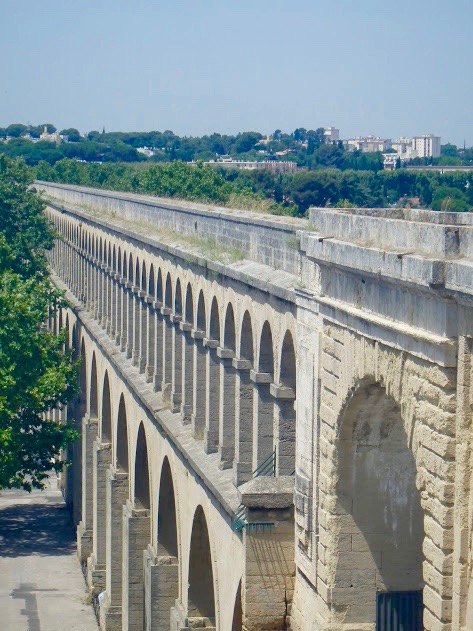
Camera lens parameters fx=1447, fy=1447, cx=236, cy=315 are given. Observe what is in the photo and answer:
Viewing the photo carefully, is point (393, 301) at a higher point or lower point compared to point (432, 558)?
higher

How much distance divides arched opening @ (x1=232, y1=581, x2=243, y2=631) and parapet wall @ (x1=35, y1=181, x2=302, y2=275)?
13.8 feet

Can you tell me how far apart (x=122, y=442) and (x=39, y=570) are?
5922 millimetres

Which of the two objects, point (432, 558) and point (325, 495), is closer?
point (432, 558)

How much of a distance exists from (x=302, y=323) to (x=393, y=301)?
3187 mm

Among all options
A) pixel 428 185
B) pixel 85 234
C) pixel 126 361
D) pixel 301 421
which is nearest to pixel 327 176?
pixel 428 185

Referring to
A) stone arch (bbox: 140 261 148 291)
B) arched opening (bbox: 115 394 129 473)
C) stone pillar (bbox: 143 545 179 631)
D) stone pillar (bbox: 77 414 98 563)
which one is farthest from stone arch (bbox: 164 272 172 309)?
stone pillar (bbox: 77 414 98 563)

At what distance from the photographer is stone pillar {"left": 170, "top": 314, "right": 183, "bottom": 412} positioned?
25469 millimetres

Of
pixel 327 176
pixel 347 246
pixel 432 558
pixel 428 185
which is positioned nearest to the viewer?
pixel 432 558

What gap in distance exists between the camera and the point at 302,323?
14195 millimetres

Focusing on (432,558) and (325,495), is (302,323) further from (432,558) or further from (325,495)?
(432,558)

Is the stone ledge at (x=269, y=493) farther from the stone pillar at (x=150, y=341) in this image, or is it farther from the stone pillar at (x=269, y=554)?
the stone pillar at (x=150, y=341)

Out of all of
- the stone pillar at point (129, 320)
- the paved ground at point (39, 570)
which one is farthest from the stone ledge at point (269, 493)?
the paved ground at point (39, 570)

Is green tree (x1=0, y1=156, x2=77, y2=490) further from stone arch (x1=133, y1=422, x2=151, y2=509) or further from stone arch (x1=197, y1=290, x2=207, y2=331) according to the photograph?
stone arch (x1=197, y1=290, x2=207, y2=331)

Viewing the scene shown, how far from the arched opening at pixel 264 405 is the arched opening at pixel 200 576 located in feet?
A: 15.3
